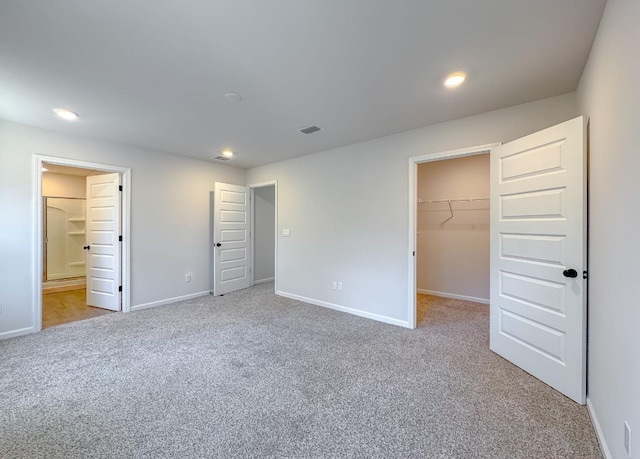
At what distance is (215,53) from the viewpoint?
1931 mm

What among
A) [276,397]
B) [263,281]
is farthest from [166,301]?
[276,397]

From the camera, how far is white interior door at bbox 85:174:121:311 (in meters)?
4.13

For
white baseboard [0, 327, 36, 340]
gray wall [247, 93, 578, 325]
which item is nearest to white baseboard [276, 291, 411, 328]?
gray wall [247, 93, 578, 325]

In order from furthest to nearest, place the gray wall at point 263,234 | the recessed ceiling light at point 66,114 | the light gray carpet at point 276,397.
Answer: the gray wall at point 263,234
the recessed ceiling light at point 66,114
the light gray carpet at point 276,397

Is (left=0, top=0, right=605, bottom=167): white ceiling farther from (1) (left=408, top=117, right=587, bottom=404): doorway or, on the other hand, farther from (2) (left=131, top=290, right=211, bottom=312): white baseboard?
(2) (left=131, top=290, right=211, bottom=312): white baseboard

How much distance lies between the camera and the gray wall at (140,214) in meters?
3.20

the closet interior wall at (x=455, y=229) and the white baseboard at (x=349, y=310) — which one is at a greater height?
the closet interior wall at (x=455, y=229)

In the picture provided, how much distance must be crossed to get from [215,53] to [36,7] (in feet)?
3.17

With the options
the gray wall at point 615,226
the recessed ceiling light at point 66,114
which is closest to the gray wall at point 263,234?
the recessed ceiling light at point 66,114

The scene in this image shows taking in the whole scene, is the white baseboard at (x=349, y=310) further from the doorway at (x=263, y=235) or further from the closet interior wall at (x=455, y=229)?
the closet interior wall at (x=455, y=229)

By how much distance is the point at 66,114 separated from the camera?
117 inches

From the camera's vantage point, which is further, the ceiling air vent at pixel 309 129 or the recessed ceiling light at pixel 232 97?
the ceiling air vent at pixel 309 129

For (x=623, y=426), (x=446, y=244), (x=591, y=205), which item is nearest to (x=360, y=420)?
(x=623, y=426)

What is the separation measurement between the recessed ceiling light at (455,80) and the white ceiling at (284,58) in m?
0.06
